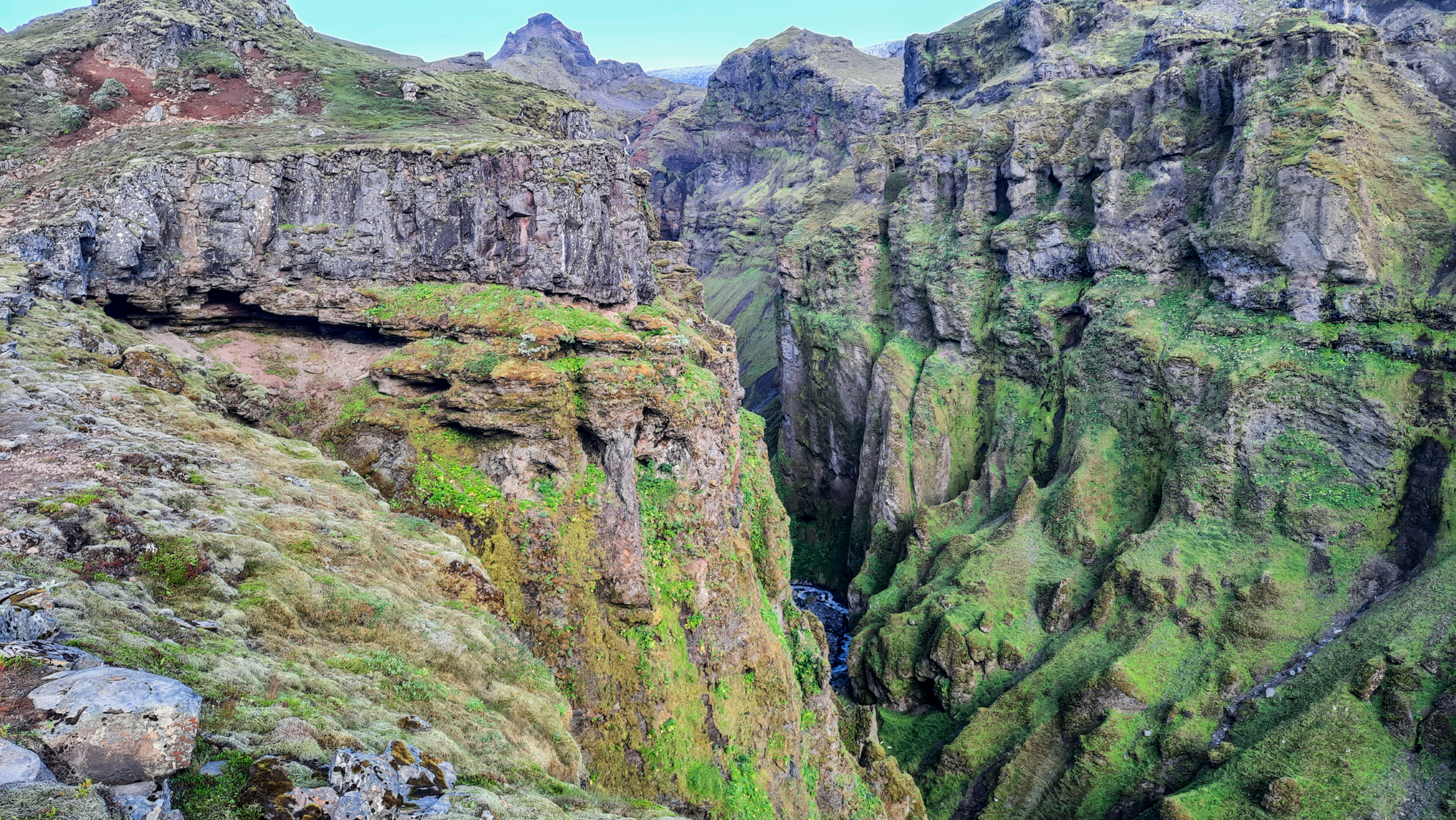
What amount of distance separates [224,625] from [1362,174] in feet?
236

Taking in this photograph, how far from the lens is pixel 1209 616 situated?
4888 cm

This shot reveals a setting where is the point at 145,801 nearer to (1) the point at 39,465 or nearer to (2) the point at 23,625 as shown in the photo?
(2) the point at 23,625

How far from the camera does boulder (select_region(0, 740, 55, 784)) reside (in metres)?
7.23

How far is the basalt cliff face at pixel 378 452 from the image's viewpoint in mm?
13234

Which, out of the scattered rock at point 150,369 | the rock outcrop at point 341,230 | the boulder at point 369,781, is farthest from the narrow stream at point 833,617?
the boulder at point 369,781

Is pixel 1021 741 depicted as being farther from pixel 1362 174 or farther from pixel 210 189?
pixel 210 189

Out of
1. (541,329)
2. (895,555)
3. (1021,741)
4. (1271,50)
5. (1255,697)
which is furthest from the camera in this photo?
(895,555)

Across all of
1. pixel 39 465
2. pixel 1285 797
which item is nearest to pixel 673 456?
pixel 39 465

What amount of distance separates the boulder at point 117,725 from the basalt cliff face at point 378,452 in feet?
0.84

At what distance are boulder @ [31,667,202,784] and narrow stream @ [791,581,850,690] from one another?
59.5 meters

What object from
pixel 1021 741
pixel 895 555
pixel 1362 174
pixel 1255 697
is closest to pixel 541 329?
pixel 1021 741

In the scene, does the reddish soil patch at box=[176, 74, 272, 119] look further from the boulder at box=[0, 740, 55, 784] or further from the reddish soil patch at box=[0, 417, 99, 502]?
the boulder at box=[0, 740, 55, 784]

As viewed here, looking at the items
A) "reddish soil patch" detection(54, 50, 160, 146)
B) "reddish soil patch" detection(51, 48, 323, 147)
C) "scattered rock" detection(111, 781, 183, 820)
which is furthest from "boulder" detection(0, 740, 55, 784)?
"reddish soil patch" detection(54, 50, 160, 146)

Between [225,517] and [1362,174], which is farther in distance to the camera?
[1362,174]
